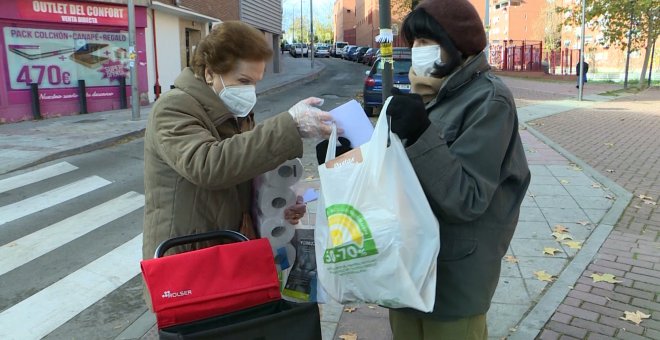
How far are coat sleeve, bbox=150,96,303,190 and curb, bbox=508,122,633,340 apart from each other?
7.87ft

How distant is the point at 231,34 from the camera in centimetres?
192

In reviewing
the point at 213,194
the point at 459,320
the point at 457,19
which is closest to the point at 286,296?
the point at 213,194

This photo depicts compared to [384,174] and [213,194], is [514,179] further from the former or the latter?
[213,194]

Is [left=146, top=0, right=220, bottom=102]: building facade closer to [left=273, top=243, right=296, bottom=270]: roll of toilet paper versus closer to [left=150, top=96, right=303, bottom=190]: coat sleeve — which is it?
[left=273, top=243, right=296, bottom=270]: roll of toilet paper

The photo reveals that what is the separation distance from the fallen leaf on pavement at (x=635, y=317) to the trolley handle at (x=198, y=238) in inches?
114

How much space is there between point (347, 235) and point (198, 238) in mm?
574

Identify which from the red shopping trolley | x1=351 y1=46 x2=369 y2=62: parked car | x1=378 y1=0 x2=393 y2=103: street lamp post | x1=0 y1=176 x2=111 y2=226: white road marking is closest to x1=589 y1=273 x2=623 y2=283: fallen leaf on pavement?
x1=378 y1=0 x2=393 y2=103: street lamp post

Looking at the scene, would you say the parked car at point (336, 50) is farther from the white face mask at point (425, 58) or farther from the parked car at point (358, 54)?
the white face mask at point (425, 58)

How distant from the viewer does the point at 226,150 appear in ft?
5.49

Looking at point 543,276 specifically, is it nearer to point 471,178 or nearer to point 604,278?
point 604,278

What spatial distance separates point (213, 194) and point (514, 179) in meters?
1.05

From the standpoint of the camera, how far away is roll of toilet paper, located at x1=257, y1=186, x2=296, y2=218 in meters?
2.04

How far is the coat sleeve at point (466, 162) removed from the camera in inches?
64.9

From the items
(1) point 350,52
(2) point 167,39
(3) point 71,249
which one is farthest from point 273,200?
(1) point 350,52
